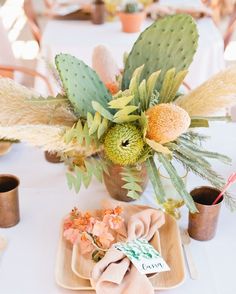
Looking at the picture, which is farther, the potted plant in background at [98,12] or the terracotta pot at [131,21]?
the potted plant in background at [98,12]

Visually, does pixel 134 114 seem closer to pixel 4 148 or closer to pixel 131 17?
pixel 4 148

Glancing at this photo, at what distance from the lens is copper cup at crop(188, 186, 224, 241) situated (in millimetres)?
910

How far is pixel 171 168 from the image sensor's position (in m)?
0.89

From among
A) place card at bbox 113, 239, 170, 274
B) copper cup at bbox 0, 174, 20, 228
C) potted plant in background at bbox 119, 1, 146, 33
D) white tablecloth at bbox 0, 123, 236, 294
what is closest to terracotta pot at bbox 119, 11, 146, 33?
potted plant in background at bbox 119, 1, 146, 33

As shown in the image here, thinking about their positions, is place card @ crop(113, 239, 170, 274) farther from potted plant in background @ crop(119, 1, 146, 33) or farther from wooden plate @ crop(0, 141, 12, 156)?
potted plant in background @ crop(119, 1, 146, 33)

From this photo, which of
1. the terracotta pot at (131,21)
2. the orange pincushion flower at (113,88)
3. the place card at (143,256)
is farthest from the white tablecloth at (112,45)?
the place card at (143,256)

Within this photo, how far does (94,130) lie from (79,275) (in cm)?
26

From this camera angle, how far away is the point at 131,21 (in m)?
2.11

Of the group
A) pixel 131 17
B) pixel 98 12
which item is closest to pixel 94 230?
pixel 131 17

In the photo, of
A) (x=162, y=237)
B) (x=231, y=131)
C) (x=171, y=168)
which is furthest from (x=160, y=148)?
(x=231, y=131)

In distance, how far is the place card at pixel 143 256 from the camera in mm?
817

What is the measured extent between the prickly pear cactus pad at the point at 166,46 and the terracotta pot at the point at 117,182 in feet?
0.61

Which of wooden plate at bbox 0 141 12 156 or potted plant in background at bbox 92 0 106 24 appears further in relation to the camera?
potted plant in background at bbox 92 0 106 24

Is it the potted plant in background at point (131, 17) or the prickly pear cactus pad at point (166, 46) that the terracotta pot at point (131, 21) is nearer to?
the potted plant in background at point (131, 17)
